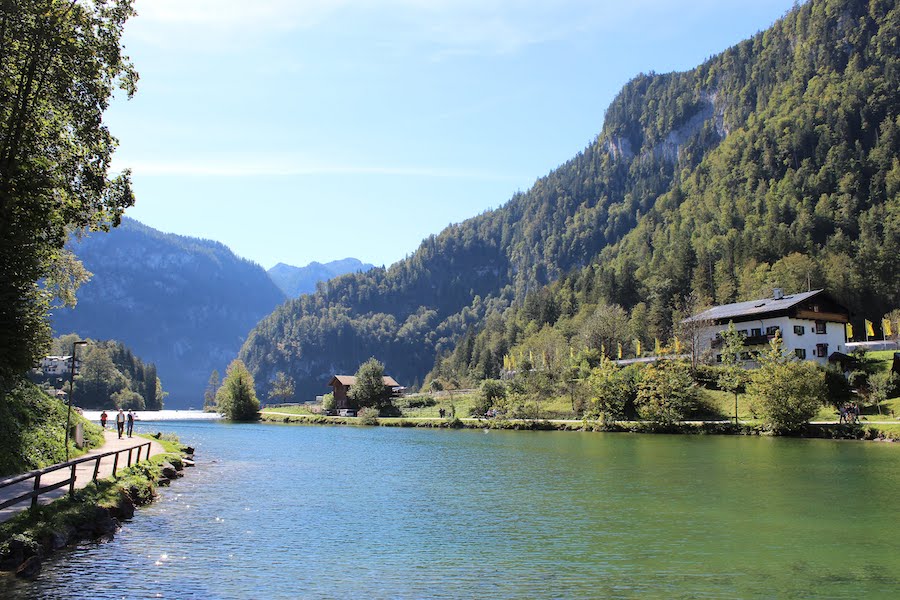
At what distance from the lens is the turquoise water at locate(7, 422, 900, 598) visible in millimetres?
18906

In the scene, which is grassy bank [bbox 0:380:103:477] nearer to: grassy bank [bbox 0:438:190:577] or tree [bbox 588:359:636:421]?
grassy bank [bbox 0:438:190:577]

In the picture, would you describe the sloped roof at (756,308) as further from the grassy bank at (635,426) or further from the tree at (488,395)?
the tree at (488,395)

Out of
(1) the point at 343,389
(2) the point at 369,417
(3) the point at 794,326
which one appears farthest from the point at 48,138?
(1) the point at 343,389

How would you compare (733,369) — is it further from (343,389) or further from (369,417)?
(343,389)

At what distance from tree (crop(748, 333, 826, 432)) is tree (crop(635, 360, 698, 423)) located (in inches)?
462

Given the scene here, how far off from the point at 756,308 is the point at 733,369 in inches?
846

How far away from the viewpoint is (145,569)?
20.0m

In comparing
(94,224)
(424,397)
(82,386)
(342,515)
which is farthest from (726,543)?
(82,386)

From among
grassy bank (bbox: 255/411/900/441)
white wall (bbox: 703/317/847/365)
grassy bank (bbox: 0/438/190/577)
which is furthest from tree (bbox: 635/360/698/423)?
grassy bank (bbox: 0/438/190/577)

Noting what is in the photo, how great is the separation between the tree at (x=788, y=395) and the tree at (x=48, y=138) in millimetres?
61208

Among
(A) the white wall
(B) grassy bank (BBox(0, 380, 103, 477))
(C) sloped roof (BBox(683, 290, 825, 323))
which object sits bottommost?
(B) grassy bank (BBox(0, 380, 103, 477))

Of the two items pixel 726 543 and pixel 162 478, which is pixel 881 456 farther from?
pixel 162 478

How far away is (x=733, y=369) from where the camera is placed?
8038 cm

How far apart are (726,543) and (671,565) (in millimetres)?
3982
